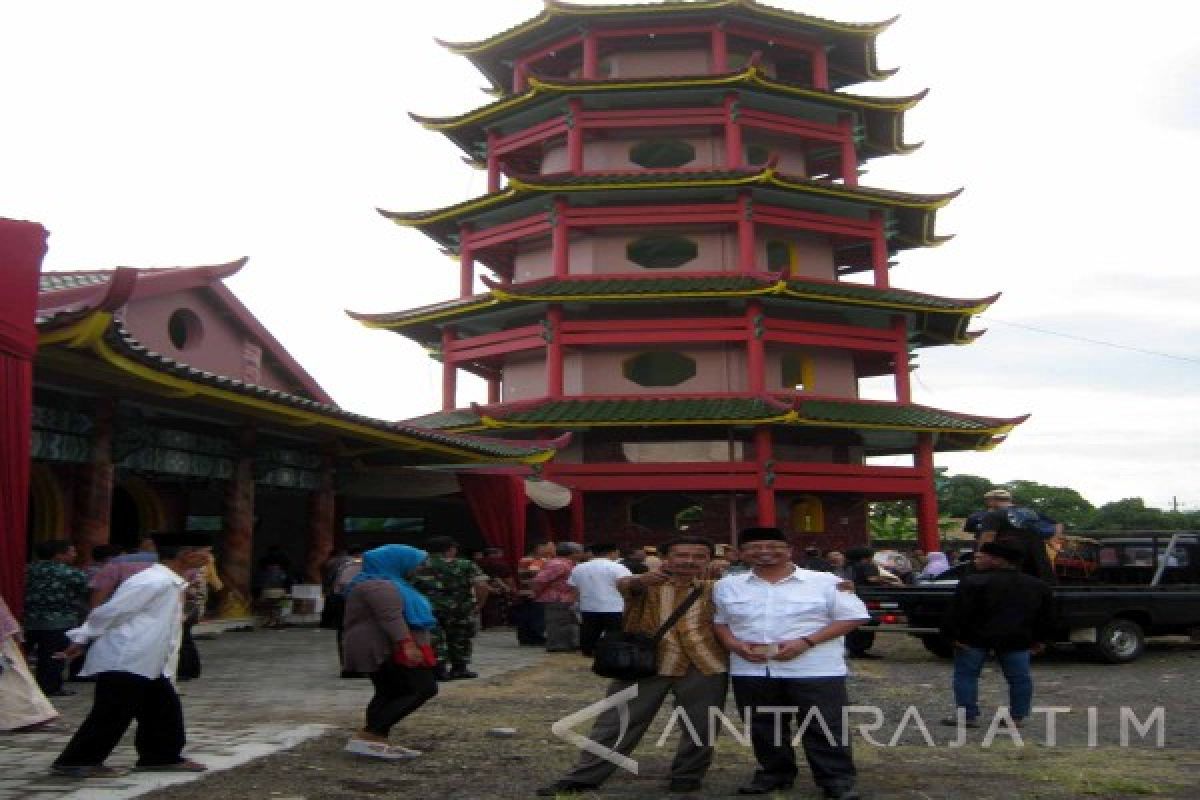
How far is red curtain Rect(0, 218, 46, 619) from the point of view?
7.91 metres

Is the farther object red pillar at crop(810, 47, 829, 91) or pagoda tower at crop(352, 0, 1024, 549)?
red pillar at crop(810, 47, 829, 91)

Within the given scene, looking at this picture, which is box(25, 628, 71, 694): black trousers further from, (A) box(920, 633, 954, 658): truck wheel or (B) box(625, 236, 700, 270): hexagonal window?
(B) box(625, 236, 700, 270): hexagonal window

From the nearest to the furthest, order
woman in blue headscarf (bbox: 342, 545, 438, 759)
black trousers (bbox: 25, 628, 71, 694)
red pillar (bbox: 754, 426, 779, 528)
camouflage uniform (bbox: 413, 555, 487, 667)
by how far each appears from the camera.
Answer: woman in blue headscarf (bbox: 342, 545, 438, 759)
black trousers (bbox: 25, 628, 71, 694)
camouflage uniform (bbox: 413, 555, 487, 667)
red pillar (bbox: 754, 426, 779, 528)

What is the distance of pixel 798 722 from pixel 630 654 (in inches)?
Answer: 38.7

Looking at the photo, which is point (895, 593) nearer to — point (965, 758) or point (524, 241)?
point (965, 758)

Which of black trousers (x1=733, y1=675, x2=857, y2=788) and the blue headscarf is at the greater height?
the blue headscarf

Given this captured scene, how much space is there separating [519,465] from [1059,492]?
6800 cm

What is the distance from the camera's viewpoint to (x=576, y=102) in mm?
26797

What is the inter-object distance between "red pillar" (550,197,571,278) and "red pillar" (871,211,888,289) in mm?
7800

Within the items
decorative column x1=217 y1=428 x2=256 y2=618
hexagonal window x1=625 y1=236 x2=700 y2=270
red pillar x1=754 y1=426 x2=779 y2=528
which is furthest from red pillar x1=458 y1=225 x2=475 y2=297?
decorative column x1=217 y1=428 x2=256 y2=618

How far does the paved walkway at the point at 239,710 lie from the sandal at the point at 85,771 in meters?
0.06

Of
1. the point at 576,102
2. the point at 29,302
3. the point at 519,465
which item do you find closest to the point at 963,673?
the point at 29,302

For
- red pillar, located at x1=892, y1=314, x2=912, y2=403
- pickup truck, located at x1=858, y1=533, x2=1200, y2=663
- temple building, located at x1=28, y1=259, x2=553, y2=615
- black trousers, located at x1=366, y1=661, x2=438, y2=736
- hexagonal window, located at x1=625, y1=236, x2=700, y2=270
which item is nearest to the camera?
black trousers, located at x1=366, y1=661, x2=438, y2=736

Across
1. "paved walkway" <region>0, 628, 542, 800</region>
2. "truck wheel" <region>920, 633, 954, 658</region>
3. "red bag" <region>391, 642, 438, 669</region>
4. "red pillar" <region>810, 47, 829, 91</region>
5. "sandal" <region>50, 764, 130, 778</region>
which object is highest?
"red pillar" <region>810, 47, 829, 91</region>
